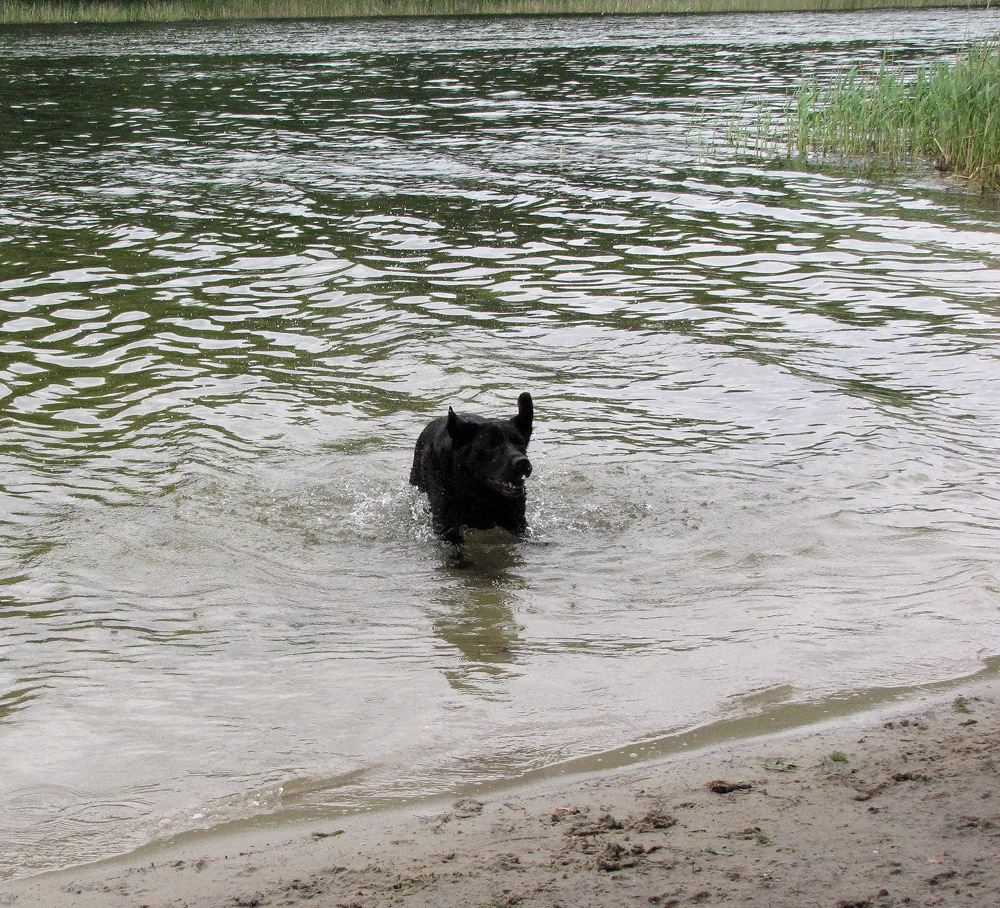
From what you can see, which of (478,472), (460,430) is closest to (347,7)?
(460,430)

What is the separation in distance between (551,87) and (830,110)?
39.8 feet

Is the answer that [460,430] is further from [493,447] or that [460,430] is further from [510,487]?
[510,487]

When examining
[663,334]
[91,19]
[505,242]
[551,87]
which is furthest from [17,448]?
[91,19]

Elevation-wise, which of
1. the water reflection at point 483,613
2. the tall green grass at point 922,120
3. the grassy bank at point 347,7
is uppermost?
the grassy bank at point 347,7

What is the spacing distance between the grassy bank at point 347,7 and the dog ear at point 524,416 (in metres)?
50.7

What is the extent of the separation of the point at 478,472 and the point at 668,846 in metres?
3.76

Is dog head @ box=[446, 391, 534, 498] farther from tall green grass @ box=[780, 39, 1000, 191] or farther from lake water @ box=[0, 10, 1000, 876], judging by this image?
tall green grass @ box=[780, 39, 1000, 191]

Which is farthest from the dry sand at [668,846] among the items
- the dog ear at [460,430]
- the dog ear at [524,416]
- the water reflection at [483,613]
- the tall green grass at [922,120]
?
the tall green grass at [922,120]

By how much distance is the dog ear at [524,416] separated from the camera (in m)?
7.21

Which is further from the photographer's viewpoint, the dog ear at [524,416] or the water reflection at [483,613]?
the dog ear at [524,416]

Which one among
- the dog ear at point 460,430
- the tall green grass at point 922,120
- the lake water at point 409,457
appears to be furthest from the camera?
the tall green grass at point 922,120

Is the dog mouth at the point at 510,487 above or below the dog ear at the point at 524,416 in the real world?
below

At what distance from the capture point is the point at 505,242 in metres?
16.0

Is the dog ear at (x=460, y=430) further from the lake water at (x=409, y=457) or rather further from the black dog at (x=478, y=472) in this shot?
the lake water at (x=409, y=457)
